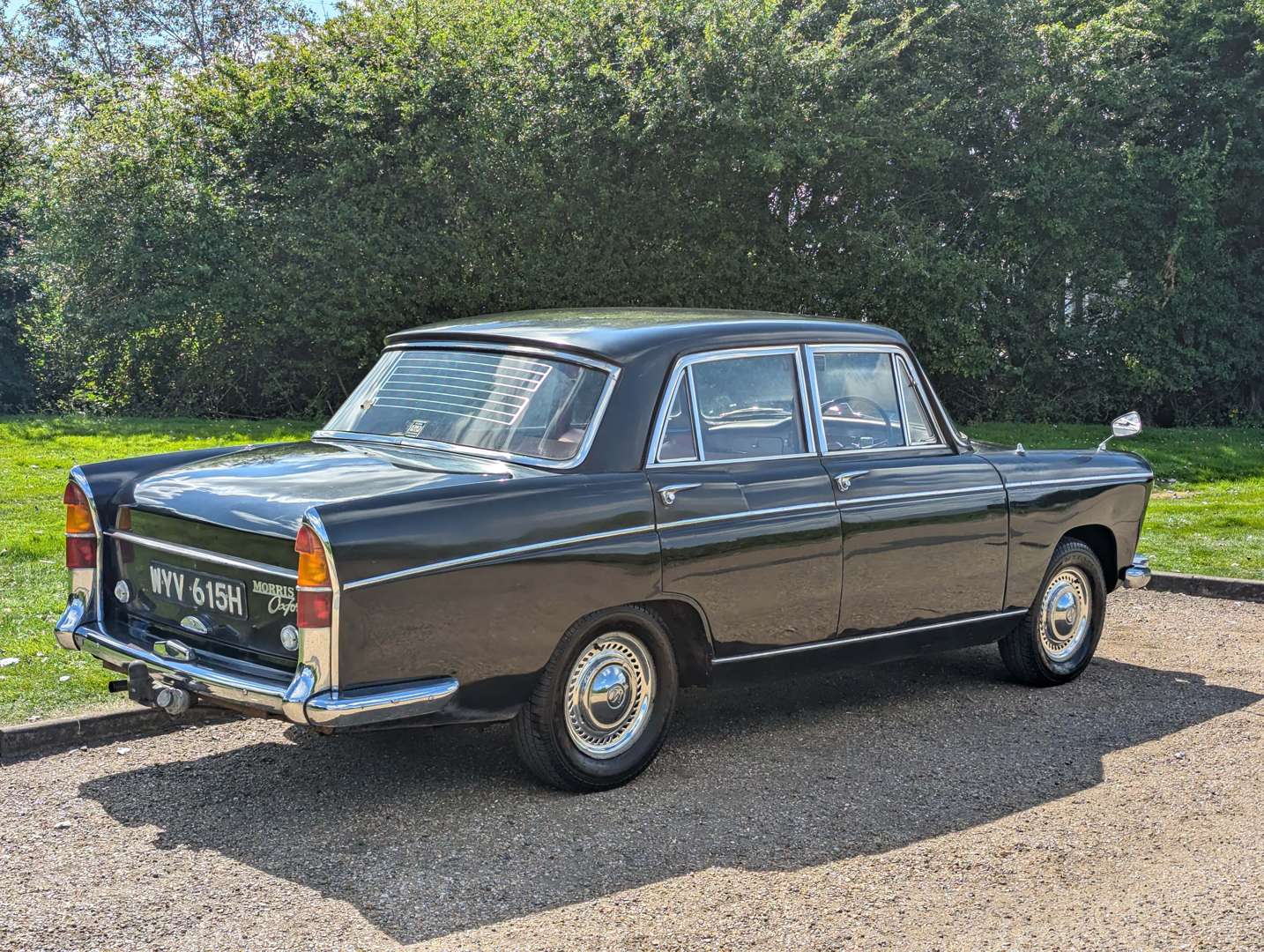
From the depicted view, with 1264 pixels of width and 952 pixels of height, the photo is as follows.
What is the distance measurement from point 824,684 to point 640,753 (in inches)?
73.7

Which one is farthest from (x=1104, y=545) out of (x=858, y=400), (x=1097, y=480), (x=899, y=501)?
(x=858, y=400)

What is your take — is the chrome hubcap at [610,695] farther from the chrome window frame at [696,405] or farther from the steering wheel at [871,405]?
the steering wheel at [871,405]

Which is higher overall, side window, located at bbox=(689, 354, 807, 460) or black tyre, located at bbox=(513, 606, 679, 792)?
side window, located at bbox=(689, 354, 807, 460)

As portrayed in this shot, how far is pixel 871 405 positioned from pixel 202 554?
2.96 m

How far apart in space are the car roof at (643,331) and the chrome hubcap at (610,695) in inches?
43.3

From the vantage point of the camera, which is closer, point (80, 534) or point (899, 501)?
point (80, 534)

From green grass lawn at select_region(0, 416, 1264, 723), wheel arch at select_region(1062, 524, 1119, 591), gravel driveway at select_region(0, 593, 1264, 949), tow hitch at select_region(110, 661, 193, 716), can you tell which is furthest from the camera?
wheel arch at select_region(1062, 524, 1119, 591)

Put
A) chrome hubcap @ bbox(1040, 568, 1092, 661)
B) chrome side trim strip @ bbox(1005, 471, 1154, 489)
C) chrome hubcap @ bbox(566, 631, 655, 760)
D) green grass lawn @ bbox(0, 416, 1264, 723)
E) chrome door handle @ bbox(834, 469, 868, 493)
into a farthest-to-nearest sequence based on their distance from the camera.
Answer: chrome hubcap @ bbox(1040, 568, 1092, 661)
chrome side trim strip @ bbox(1005, 471, 1154, 489)
green grass lawn @ bbox(0, 416, 1264, 723)
chrome door handle @ bbox(834, 469, 868, 493)
chrome hubcap @ bbox(566, 631, 655, 760)

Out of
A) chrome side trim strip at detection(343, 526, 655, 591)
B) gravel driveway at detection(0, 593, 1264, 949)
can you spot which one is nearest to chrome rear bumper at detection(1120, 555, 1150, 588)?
gravel driveway at detection(0, 593, 1264, 949)

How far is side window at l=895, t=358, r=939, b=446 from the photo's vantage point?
667cm

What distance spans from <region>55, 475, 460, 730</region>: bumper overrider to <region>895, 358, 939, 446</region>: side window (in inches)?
107

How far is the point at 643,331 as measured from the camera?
5844 millimetres

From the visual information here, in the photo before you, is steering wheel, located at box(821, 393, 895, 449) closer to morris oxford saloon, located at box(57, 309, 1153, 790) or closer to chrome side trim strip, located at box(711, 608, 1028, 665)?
morris oxford saloon, located at box(57, 309, 1153, 790)

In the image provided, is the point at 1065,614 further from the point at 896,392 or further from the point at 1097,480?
the point at 896,392
